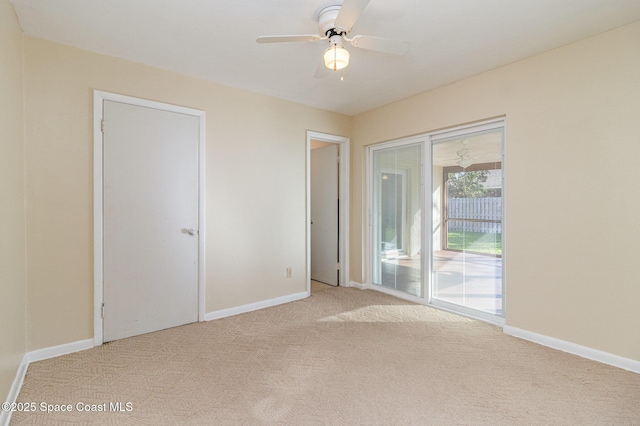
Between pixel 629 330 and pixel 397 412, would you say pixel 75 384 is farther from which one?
pixel 629 330

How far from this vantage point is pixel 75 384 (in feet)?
6.98

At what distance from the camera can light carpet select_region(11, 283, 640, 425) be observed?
5.95 feet

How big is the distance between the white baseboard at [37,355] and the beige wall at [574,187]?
3816 mm

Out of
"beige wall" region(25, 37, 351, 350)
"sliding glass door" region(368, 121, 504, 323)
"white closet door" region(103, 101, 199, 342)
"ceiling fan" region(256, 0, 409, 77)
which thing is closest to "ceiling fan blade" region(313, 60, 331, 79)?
"ceiling fan" region(256, 0, 409, 77)

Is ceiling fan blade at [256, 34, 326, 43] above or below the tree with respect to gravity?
above

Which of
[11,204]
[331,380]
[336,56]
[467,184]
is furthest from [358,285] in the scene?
[11,204]

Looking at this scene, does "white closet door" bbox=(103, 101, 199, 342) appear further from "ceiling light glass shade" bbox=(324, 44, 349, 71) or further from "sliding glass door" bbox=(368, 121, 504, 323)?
"sliding glass door" bbox=(368, 121, 504, 323)

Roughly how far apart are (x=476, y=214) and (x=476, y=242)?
0.30 meters

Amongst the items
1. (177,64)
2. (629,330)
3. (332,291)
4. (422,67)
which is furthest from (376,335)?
(177,64)

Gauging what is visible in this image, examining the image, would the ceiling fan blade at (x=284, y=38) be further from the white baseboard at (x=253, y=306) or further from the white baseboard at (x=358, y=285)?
the white baseboard at (x=358, y=285)

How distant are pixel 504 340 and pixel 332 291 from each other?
222cm

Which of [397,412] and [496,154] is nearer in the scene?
[397,412]

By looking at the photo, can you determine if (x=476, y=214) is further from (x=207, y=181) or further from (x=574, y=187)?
(x=207, y=181)

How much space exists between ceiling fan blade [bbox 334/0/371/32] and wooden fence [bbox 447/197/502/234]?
2.32 metres
